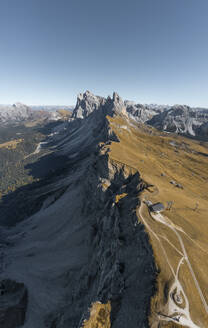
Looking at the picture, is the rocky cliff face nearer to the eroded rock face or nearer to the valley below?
the valley below

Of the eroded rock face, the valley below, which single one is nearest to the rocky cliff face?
the valley below

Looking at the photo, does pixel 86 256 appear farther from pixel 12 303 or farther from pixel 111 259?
pixel 12 303

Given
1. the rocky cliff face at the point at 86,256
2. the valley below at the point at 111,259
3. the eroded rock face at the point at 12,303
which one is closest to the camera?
the valley below at the point at 111,259

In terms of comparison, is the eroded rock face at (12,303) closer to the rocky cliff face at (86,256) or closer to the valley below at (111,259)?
the valley below at (111,259)

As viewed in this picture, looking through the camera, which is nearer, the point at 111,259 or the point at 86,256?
the point at 111,259

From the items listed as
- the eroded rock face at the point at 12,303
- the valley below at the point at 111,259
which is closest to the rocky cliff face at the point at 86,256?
the valley below at the point at 111,259

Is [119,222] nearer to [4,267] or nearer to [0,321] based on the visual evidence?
[0,321]

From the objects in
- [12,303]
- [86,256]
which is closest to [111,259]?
[86,256]
